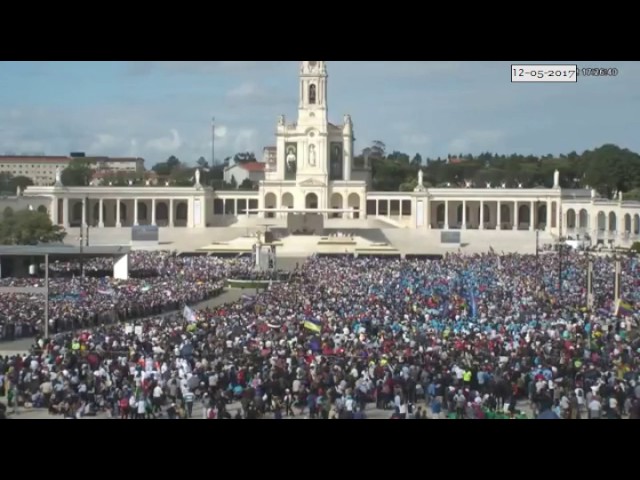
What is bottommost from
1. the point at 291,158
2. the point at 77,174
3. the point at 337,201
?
the point at 337,201

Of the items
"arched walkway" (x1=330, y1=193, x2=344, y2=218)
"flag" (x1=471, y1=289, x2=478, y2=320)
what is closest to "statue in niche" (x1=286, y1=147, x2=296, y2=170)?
"arched walkway" (x1=330, y1=193, x2=344, y2=218)

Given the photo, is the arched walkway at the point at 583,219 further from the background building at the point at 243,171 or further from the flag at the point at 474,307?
the flag at the point at 474,307

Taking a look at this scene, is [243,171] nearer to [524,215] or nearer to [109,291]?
[524,215]

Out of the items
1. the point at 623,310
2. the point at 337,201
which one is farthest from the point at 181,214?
the point at 623,310

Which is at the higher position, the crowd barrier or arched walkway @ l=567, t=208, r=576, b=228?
arched walkway @ l=567, t=208, r=576, b=228

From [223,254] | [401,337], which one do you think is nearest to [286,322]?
[401,337]

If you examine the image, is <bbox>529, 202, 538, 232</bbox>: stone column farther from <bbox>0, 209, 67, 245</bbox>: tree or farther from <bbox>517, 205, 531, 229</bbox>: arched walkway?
<bbox>0, 209, 67, 245</bbox>: tree
